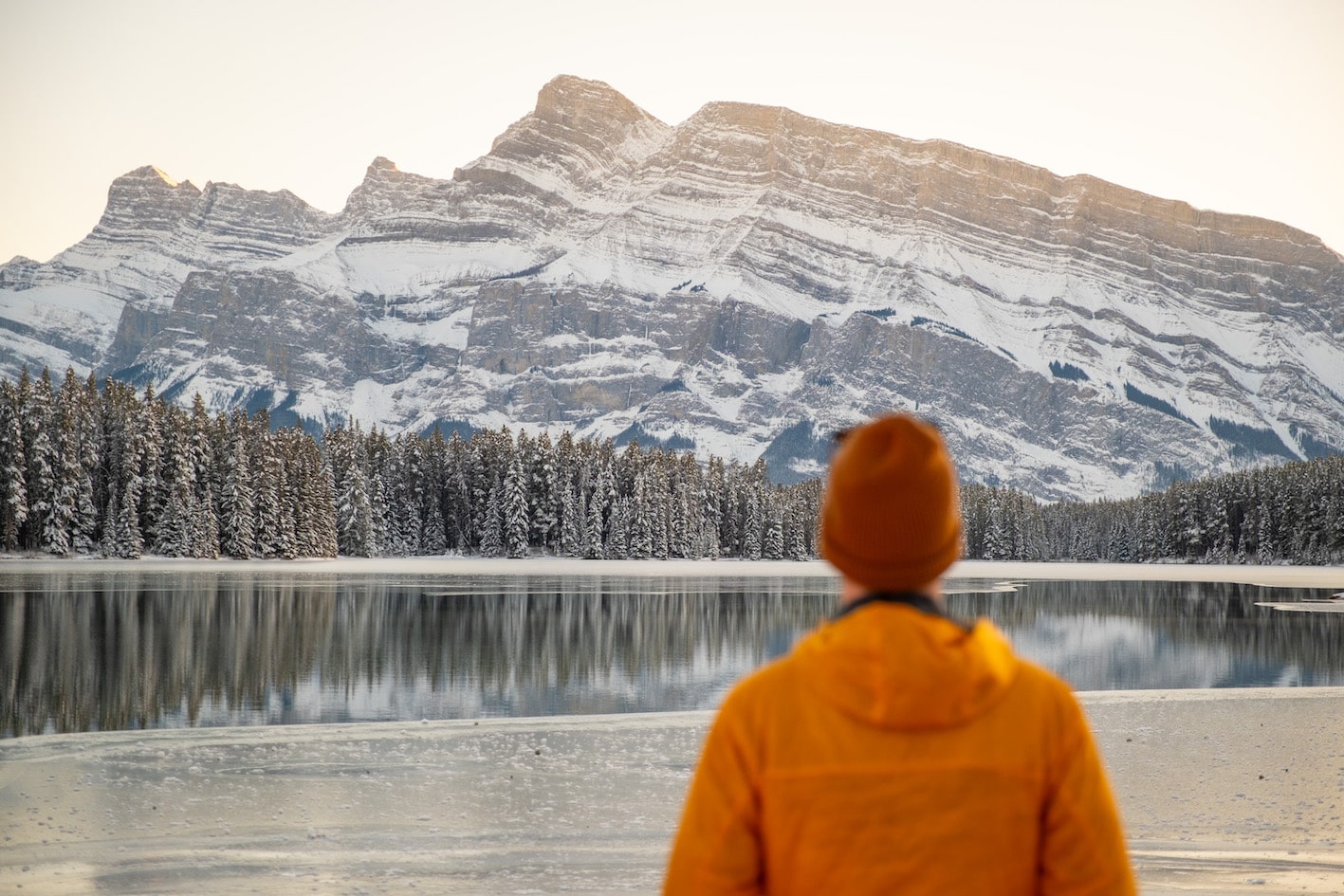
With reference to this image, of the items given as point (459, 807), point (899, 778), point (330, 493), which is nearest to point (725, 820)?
point (899, 778)

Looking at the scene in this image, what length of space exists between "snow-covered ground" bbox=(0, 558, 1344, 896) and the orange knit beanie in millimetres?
6721

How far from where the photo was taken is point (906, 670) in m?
2.63

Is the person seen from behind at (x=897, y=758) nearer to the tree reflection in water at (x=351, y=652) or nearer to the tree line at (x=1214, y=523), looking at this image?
the tree reflection in water at (x=351, y=652)

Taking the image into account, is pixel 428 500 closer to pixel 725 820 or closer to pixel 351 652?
pixel 351 652

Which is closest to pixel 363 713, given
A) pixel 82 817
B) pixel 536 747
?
pixel 536 747

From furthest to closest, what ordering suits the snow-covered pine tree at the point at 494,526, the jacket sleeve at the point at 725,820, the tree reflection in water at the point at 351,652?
the snow-covered pine tree at the point at 494,526
the tree reflection in water at the point at 351,652
the jacket sleeve at the point at 725,820

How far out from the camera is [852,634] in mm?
2693

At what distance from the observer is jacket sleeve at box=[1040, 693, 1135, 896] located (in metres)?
2.76

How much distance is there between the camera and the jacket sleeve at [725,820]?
2.76 m

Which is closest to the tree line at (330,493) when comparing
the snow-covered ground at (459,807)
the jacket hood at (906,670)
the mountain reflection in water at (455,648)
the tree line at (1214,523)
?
the mountain reflection in water at (455,648)

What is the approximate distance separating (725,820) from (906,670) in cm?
54

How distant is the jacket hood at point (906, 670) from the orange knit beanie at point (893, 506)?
0.13 m

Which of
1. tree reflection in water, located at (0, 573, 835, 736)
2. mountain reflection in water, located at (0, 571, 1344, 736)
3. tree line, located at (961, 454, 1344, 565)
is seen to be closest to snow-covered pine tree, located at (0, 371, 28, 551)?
mountain reflection in water, located at (0, 571, 1344, 736)

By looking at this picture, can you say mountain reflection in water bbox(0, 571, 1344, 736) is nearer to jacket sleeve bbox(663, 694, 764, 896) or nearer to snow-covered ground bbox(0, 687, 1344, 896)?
snow-covered ground bbox(0, 687, 1344, 896)
